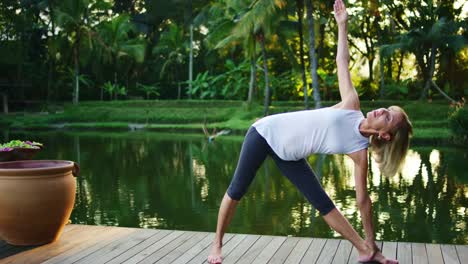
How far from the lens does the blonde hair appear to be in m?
3.51

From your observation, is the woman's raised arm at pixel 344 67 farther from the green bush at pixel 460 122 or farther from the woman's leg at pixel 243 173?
the green bush at pixel 460 122

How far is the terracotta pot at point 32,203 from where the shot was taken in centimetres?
425

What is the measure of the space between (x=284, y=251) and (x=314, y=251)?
0.19 metres

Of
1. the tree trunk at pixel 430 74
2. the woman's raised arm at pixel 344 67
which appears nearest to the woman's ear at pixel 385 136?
the woman's raised arm at pixel 344 67

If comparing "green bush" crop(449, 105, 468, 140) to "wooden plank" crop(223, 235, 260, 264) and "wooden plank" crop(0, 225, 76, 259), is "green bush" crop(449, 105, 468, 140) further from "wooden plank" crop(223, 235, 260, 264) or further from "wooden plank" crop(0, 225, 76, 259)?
"wooden plank" crop(0, 225, 76, 259)

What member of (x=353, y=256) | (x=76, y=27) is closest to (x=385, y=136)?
(x=353, y=256)

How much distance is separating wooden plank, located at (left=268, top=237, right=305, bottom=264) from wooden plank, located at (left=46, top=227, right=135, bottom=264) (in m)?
1.19

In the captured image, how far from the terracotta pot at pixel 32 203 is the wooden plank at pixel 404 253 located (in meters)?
2.28

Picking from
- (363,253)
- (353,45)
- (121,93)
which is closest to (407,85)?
(353,45)

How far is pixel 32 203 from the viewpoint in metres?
4.28

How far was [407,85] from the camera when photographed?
28.5 metres

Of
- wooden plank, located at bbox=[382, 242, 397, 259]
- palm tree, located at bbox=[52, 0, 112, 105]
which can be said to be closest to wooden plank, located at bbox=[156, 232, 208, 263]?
wooden plank, located at bbox=[382, 242, 397, 259]

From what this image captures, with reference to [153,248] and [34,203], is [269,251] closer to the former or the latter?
[153,248]

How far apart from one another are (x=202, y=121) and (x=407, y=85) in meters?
9.29
